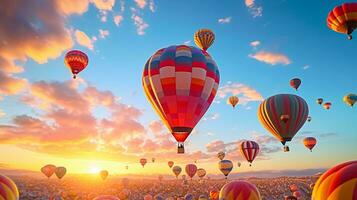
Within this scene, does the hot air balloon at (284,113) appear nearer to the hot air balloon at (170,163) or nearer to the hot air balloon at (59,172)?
the hot air balloon at (59,172)

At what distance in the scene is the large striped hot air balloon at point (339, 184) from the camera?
6.37 metres

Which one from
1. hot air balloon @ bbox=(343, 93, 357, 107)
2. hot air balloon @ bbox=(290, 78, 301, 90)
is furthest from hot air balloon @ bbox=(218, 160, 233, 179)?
hot air balloon @ bbox=(343, 93, 357, 107)

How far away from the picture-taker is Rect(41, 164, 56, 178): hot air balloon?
60594 millimetres

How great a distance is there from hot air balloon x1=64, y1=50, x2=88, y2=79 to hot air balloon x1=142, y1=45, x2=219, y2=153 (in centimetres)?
1280

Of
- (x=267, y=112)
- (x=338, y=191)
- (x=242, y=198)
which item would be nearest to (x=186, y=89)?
(x=242, y=198)

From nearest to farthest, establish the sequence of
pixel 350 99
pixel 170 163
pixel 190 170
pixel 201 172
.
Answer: pixel 350 99
pixel 190 170
pixel 201 172
pixel 170 163

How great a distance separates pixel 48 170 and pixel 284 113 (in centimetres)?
5239

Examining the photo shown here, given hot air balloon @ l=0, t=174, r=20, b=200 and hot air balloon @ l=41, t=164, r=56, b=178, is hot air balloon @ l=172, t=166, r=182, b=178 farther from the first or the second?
hot air balloon @ l=0, t=174, r=20, b=200

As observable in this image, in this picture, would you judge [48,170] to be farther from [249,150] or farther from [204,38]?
[204,38]

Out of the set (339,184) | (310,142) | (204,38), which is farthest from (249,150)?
(339,184)

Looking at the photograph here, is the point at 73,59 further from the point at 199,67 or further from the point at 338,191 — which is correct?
the point at 338,191

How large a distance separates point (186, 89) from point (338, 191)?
1197 centimetres

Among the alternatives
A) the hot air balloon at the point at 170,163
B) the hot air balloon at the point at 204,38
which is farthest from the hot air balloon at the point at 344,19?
the hot air balloon at the point at 170,163

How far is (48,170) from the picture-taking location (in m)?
61.2
